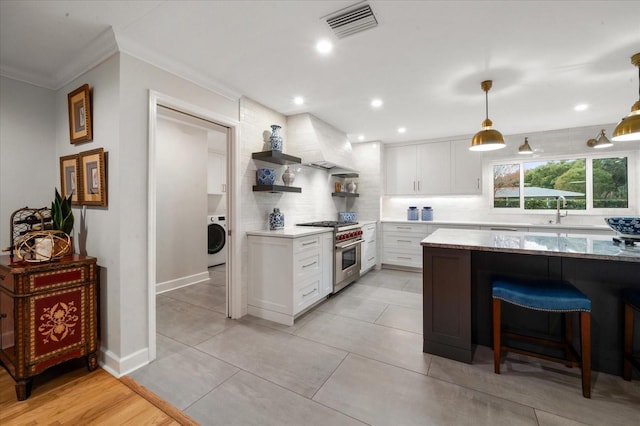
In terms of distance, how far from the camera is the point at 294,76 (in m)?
2.61

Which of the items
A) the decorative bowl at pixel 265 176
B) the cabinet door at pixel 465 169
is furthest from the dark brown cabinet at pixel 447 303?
the cabinet door at pixel 465 169

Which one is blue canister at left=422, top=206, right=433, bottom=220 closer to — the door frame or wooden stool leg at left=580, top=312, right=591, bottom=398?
wooden stool leg at left=580, top=312, right=591, bottom=398

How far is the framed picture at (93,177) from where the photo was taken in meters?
2.05

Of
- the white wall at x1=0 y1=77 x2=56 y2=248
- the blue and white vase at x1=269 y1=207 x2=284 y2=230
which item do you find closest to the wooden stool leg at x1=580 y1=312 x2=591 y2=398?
the blue and white vase at x1=269 y1=207 x2=284 y2=230

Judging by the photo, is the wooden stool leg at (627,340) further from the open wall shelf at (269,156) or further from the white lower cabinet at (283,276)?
the open wall shelf at (269,156)

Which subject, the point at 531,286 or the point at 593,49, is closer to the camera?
the point at 531,286

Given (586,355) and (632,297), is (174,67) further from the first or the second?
(632,297)

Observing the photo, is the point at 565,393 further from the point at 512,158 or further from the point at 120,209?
the point at 512,158

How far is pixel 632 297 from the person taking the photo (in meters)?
1.77

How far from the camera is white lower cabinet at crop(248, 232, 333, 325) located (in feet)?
9.21

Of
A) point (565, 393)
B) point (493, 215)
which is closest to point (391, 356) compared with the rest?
point (565, 393)

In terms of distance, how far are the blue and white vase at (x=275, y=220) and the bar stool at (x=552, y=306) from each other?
230 cm

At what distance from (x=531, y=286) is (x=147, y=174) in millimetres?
3033

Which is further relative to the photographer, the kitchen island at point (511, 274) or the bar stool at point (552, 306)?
the kitchen island at point (511, 274)
